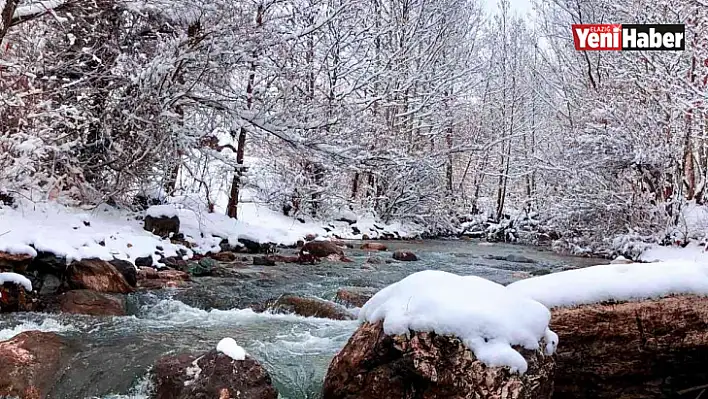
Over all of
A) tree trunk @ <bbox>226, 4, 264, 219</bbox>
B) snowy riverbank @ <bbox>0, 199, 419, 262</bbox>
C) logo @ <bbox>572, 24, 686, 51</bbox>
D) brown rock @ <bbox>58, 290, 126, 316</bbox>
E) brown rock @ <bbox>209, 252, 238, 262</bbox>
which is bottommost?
brown rock @ <bbox>58, 290, 126, 316</bbox>

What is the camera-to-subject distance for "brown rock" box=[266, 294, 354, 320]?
5.86 m

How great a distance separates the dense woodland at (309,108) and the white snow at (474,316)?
5.44 meters

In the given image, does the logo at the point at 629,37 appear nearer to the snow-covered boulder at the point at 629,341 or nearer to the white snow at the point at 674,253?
the white snow at the point at 674,253

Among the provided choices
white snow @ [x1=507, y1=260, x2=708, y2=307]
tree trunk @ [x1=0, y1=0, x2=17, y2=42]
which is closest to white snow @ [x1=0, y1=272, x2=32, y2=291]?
tree trunk @ [x1=0, y1=0, x2=17, y2=42]

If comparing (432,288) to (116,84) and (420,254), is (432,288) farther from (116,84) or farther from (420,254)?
(420,254)

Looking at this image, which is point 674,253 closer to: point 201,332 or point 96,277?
point 201,332

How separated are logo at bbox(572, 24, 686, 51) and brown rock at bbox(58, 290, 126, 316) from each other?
11.0 meters

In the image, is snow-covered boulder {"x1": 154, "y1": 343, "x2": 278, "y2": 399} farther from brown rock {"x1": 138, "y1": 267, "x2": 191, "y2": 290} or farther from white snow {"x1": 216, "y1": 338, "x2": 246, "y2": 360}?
brown rock {"x1": 138, "y1": 267, "x2": 191, "y2": 290}

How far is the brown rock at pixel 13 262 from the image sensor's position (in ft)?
19.3

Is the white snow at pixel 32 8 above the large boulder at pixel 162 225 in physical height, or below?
above

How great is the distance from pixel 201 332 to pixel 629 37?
447 inches

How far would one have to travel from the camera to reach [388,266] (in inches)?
388

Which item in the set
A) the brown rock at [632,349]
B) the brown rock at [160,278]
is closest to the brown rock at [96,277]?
the brown rock at [160,278]

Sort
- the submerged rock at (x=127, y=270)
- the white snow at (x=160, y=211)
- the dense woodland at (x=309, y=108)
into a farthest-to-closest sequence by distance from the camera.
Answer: the white snow at (x=160, y=211) < the dense woodland at (x=309, y=108) < the submerged rock at (x=127, y=270)
